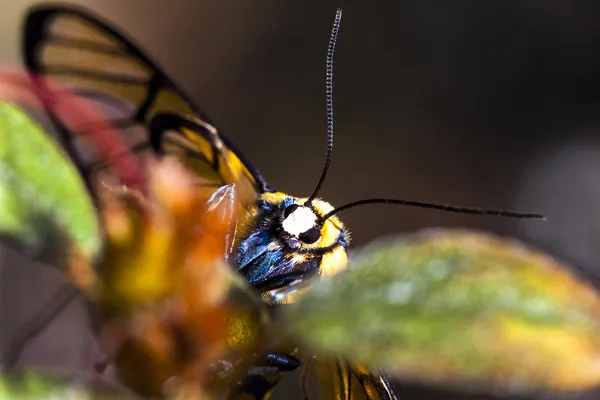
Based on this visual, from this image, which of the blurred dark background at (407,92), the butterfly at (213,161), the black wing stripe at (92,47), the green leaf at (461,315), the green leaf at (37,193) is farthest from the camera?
the blurred dark background at (407,92)

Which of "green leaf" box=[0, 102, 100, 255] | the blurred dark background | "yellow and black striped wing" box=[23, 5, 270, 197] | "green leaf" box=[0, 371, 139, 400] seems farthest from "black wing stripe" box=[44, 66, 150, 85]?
the blurred dark background

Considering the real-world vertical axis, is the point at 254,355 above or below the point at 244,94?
above

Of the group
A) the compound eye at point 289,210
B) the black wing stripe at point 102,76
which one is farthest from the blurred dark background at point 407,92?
the compound eye at point 289,210

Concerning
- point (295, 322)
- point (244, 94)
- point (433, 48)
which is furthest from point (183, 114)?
point (433, 48)

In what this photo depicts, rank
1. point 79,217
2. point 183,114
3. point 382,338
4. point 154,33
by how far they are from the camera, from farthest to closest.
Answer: point 154,33
point 183,114
point 79,217
point 382,338

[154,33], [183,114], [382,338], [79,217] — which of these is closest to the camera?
[382,338]

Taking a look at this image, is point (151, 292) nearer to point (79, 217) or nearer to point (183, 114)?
point (79, 217)

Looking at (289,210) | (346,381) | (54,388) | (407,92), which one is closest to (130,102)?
(289,210)

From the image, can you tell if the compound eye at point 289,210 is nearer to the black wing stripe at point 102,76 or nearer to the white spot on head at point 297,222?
the white spot on head at point 297,222
